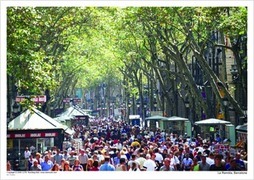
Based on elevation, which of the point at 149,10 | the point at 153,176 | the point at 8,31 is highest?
the point at 149,10

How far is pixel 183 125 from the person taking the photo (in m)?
35.0

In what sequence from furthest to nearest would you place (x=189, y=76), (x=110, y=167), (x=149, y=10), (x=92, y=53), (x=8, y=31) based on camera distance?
(x=92, y=53)
(x=189, y=76)
(x=149, y=10)
(x=8, y=31)
(x=110, y=167)

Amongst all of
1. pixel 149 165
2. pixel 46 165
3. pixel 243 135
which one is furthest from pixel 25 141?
pixel 243 135

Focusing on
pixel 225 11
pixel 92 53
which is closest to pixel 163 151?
pixel 225 11

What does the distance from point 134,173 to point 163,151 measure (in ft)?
14.1

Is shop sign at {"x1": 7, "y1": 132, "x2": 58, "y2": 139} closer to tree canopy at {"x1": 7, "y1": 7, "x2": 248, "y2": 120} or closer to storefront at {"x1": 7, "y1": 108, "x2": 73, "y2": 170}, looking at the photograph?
storefront at {"x1": 7, "y1": 108, "x2": 73, "y2": 170}

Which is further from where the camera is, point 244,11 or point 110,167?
point 244,11

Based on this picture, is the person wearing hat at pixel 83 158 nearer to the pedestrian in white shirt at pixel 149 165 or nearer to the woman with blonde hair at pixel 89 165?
the woman with blonde hair at pixel 89 165

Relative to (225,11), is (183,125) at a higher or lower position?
lower

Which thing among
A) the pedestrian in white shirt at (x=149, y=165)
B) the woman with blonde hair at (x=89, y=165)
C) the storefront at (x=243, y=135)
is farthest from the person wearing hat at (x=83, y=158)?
the storefront at (x=243, y=135)

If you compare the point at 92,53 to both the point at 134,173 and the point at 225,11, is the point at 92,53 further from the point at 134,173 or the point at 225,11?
the point at 134,173

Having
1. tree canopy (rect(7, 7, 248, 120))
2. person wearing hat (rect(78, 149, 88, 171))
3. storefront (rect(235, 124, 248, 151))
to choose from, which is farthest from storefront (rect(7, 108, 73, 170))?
storefront (rect(235, 124, 248, 151))

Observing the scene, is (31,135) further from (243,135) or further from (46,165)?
(243,135)

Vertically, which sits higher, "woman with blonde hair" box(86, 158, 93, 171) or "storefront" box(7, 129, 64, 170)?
"storefront" box(7, 129, 64, 170)
